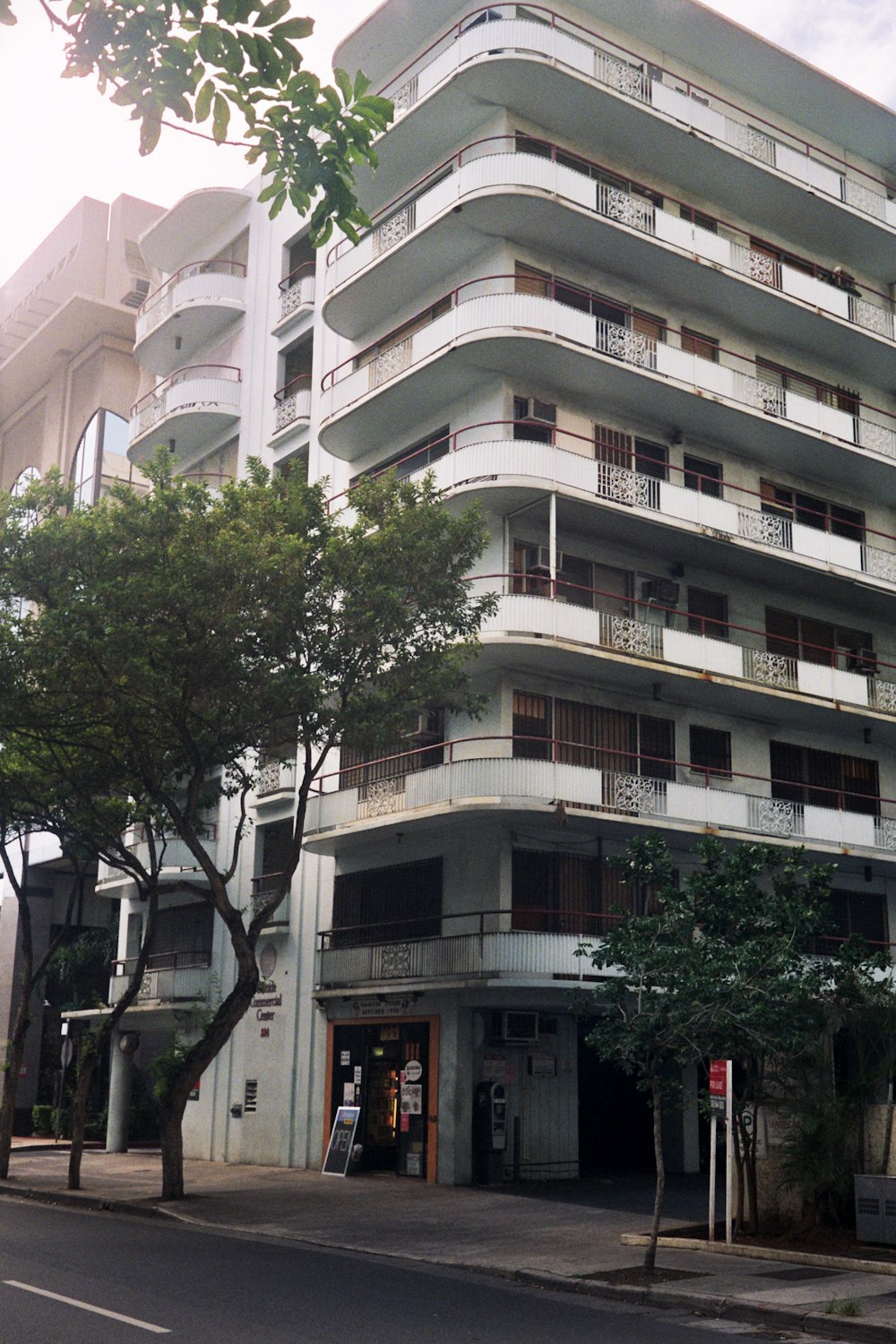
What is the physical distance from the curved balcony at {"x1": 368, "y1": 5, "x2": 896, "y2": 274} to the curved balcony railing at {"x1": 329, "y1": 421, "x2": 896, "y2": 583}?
632 cm

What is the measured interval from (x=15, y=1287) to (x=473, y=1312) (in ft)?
13.5

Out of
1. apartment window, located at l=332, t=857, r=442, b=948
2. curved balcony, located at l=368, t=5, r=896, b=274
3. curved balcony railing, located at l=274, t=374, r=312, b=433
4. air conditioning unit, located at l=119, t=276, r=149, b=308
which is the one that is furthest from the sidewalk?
air conditioning unit, located at l=119, t=276, r=149, b=308

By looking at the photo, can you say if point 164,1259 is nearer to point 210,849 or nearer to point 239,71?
point 239,71

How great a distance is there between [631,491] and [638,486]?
261 mm

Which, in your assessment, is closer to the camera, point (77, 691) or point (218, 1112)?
point (77, 691)

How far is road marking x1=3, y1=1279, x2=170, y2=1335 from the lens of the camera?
414 inches

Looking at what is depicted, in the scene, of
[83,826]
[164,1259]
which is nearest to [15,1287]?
[164,1259]

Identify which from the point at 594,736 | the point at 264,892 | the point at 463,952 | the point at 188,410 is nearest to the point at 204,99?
the point at 463,952

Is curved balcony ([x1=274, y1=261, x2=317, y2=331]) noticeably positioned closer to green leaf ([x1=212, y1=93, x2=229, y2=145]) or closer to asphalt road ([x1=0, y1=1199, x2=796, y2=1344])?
asphalt road ([x1=0, y1=1199, x2=796, y2=1344])

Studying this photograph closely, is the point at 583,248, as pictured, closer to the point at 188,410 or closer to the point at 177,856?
the point at 188,410

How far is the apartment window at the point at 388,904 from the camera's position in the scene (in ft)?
89.7

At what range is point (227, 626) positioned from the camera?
2070 centimetres

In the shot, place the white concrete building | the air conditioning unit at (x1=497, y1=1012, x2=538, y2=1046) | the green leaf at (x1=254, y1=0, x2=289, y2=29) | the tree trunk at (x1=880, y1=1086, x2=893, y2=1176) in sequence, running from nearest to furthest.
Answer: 1. the green leaf at (x1=254, y1=0, x2=289, y2=29)
2. the tree trunk at (x1=880, y1=1086, x2=893, y2=1176)
3. the air conditioning unit at (x1=497, y1=1012, x2=538, y2=1046)
4. the white concrete building

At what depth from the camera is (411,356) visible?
93.9 ft
